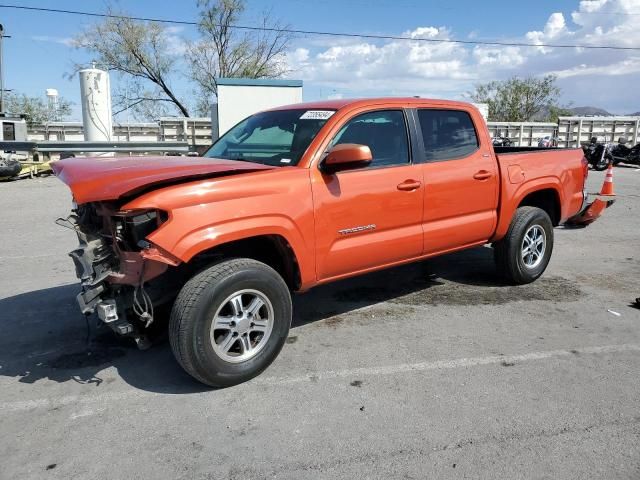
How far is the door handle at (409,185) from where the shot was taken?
438cm

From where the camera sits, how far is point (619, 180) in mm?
17016

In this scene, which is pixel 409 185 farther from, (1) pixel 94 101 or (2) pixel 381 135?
(1) pixel 94 101

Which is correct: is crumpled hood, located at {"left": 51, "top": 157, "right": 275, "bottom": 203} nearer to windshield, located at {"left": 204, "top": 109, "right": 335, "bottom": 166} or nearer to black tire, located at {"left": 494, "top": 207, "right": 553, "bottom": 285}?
windshield, located at {"left": 204, "top": 109, "right": 335, "bottom": 166}

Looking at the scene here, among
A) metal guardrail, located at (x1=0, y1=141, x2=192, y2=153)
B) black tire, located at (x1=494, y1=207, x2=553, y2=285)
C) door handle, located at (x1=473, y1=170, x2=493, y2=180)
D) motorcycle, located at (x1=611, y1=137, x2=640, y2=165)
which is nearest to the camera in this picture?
door handle, located at (x1=473, y1=170, x2=493, y2=180)

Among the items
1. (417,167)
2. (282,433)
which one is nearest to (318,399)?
(282,433)

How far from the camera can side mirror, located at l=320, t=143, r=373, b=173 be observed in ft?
12.2

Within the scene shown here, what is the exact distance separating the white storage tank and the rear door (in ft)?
47.9

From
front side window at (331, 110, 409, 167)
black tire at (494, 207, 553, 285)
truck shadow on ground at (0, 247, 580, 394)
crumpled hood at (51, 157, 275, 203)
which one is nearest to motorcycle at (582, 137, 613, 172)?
truck shadow on ground at (0, 247, 580, 394)

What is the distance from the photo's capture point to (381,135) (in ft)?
Answer: 14.7

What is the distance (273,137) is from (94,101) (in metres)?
14.6

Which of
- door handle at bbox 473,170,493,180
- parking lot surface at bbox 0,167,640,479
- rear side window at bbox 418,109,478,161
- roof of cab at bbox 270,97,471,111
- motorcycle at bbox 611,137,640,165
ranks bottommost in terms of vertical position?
parking lot surface at bbox 0,167,640,479

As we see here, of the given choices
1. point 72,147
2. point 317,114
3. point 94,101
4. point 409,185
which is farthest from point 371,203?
point 94,101

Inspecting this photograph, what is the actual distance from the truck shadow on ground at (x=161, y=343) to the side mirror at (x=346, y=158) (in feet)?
5.02

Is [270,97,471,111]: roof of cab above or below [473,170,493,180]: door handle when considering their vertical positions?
above
